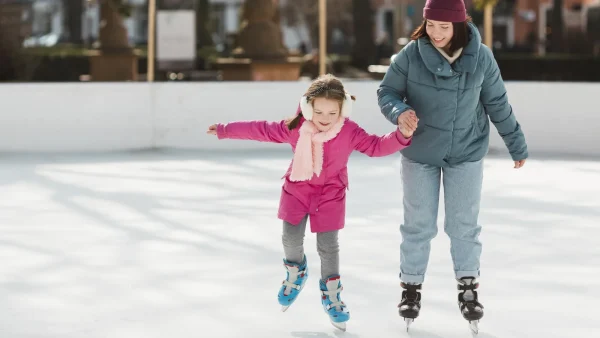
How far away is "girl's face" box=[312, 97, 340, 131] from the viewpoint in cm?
425

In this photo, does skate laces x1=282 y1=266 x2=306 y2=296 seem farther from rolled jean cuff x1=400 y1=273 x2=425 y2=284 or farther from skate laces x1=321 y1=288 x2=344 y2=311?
rolled jean cuff x1=400 y1=273 x2=425 y2=284

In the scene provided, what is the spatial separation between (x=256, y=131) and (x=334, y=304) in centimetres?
72

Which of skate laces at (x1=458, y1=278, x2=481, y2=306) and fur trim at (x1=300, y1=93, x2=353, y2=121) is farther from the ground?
fur trim at (x1=300, y1=93, x2=353, y2=121)

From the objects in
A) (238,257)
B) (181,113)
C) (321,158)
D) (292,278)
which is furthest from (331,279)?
(181,113)

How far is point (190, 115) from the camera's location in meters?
12.5

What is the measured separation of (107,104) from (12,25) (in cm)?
150

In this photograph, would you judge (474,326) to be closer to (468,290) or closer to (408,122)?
(468,290)

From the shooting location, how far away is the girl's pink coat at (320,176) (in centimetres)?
432

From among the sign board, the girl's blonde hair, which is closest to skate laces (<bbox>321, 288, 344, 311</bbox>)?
the girl's blonde hair

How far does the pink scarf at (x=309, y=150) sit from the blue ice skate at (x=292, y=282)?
37cm

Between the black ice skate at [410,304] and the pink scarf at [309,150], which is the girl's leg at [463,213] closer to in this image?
the black ice skate at [410,304]

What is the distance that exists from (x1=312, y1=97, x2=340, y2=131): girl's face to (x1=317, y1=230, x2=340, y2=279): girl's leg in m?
0.41

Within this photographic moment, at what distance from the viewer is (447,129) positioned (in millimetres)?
4312

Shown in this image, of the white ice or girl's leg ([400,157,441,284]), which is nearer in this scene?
girl's leg ([400,157,441,284])
